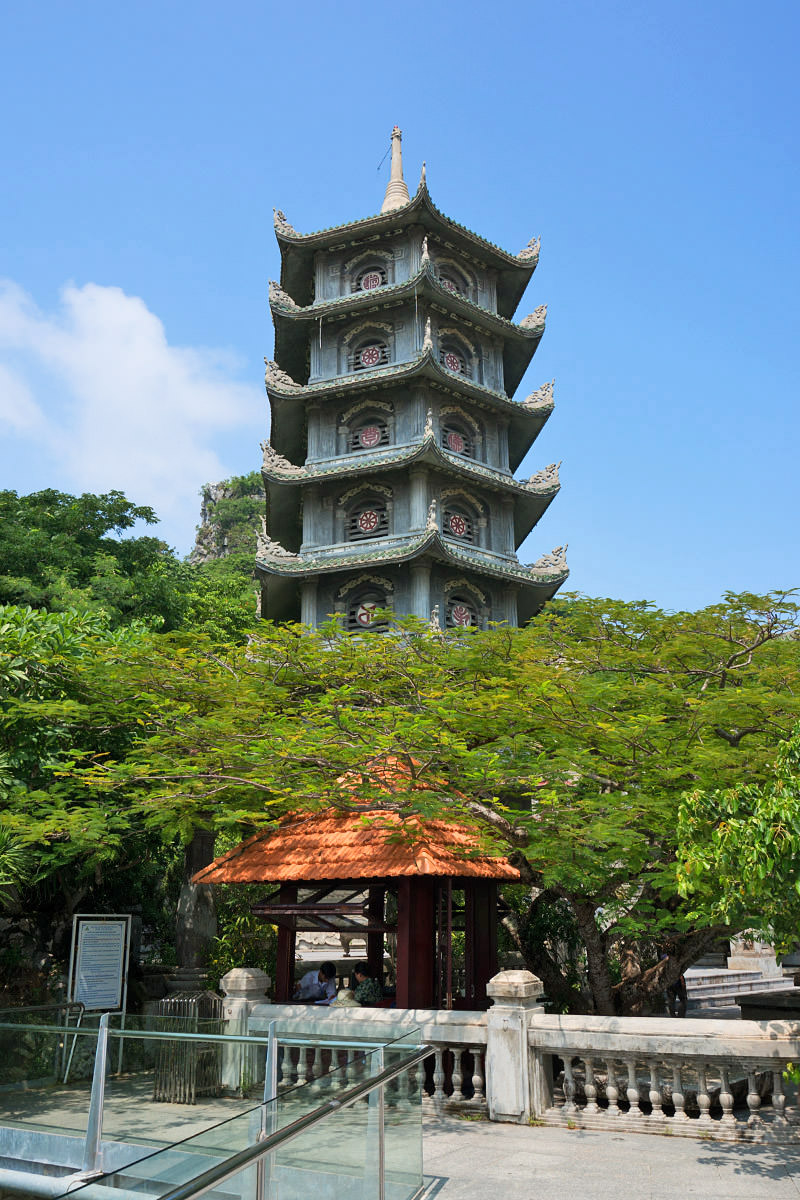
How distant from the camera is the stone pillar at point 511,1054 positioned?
9844 mm

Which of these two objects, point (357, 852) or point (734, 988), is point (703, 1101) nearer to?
point (357, 852)

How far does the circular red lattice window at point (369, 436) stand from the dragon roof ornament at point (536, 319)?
21.8 ft

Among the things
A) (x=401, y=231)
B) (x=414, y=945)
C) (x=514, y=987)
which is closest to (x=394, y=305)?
(x=401, y=231)

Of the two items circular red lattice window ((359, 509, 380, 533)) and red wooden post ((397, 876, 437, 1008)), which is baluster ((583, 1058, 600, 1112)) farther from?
circular red lattice window ((359, 509, 380, 533))

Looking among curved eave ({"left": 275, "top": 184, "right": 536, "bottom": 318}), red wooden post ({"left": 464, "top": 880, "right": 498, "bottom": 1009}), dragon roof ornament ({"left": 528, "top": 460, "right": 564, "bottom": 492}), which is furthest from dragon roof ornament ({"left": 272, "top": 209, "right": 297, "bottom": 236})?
red wooden post ({"left": 464, "top": 880, "right": 498, "bottom": 1009})

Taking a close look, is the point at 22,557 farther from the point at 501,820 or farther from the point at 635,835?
the point at 635,835

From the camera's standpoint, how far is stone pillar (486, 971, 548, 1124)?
388 inches

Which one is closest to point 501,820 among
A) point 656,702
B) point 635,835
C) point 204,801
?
point 635,835

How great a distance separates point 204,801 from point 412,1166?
25.6 feet

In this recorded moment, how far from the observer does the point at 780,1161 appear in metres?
8.09

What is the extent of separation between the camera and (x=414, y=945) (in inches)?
512

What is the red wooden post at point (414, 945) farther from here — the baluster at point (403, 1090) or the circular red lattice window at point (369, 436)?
the circular red lattice window at point (369, 436)

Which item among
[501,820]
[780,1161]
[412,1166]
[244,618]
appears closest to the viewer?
[412,1166]

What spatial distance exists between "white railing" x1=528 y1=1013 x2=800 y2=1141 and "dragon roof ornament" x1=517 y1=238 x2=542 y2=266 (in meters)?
25.6
